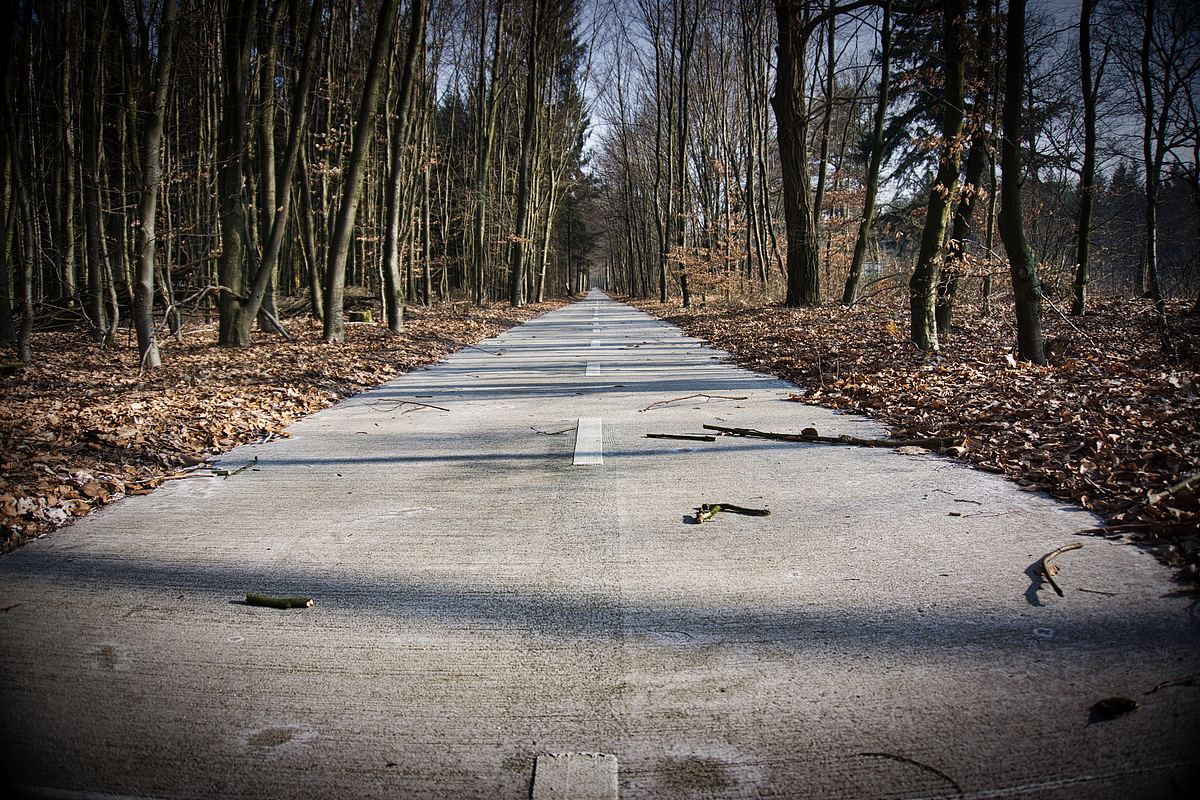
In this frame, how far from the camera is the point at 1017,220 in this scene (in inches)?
332

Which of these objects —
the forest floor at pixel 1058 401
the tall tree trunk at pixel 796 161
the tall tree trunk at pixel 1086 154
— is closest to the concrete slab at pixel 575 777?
the forest floor at pixel 1058 401

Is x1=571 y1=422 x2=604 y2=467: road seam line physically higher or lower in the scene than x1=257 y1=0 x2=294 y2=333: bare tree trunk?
lower

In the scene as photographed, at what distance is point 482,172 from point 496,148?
1052 centimetres

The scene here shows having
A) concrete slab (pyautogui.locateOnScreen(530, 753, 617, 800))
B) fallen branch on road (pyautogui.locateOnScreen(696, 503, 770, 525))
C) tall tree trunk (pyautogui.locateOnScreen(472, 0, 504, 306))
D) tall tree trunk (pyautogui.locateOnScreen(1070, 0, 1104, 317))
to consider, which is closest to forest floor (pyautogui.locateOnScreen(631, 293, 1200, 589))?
fallen branch on road (pyautogui.locateOnScreen(696, 503, 770, 525))

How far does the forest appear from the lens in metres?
10.1

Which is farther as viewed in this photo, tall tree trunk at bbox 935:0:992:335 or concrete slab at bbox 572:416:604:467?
tall tree trunk at bbox 935:0:992:335

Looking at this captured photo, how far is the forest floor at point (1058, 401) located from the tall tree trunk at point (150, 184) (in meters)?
8.70

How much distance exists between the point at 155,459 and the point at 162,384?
362cm

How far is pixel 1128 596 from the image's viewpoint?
8.45ft

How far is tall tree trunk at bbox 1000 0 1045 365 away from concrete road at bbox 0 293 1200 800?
5.18 m

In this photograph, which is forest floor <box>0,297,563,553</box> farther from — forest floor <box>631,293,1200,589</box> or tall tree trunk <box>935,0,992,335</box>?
tall tree trunk <box>935,0,992,335</box>

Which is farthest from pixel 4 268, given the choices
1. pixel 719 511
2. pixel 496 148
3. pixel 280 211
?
pixel 496 148

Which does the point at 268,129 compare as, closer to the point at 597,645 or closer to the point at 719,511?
the point at 719,511

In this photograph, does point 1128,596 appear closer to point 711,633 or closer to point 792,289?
point 711,633
